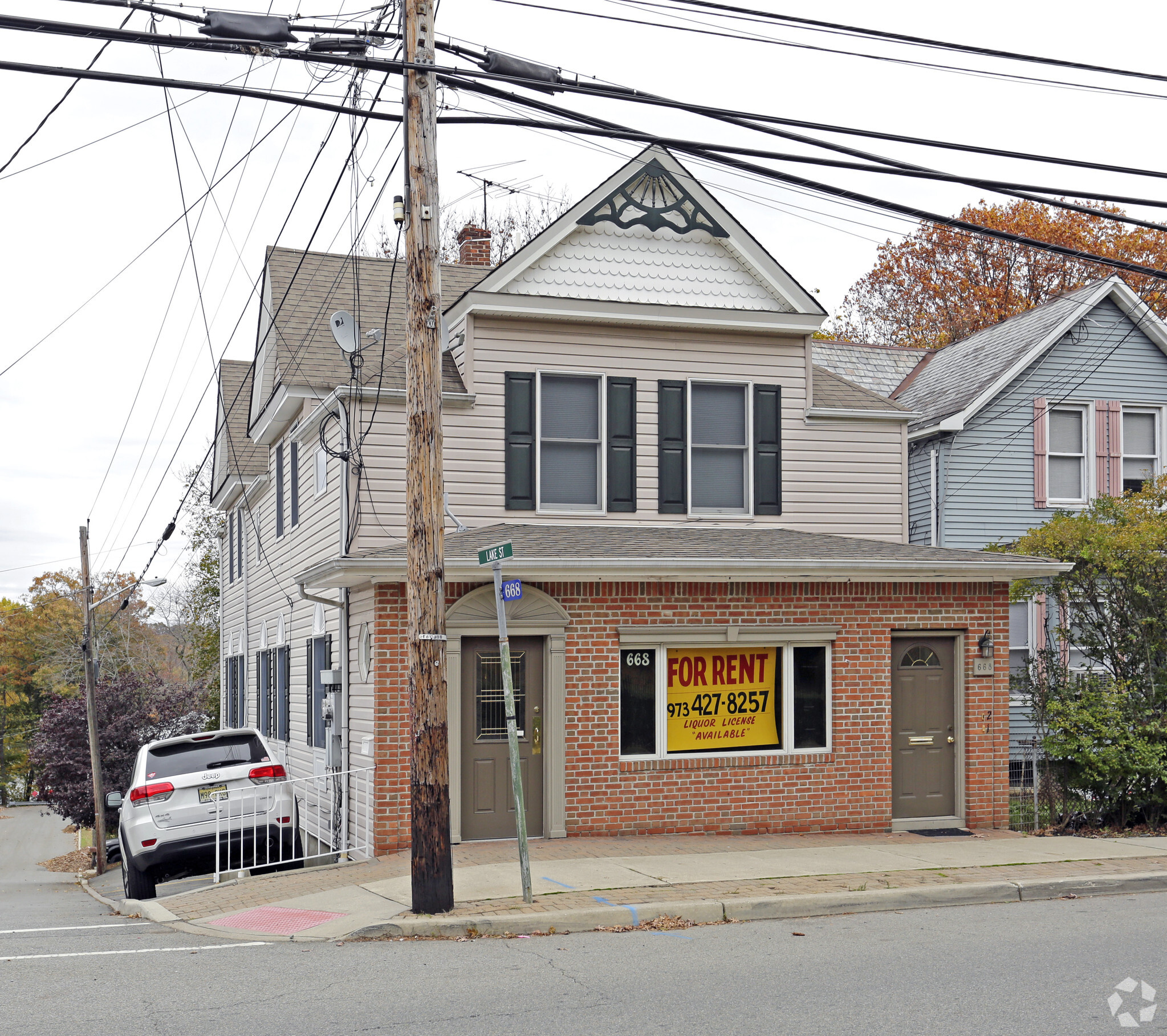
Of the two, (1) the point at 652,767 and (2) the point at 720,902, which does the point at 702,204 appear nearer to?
(1) the point at 652,767

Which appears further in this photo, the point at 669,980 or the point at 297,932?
the point at 297,932

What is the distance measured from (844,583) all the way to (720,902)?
218 inches

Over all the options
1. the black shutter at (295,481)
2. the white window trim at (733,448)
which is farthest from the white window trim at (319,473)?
the white window trim at (733,448)

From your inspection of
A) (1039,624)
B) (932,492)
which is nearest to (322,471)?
(932,492)

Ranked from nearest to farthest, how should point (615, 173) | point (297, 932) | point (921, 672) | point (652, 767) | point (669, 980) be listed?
point (669, 980), point (297, 932), point (652, 767), point (921, 672), point (615, 173)

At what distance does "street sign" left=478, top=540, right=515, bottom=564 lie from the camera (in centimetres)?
1022

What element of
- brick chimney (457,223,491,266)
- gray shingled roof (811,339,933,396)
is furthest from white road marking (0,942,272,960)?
gray shingled roof (811,339,933,396)

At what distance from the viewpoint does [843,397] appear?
17.4m

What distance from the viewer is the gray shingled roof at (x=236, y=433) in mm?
23969

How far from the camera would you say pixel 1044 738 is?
15078 millimetres

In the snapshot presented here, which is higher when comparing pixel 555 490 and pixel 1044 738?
pixel 555 490

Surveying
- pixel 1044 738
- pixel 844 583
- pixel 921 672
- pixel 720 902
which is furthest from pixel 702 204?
pixel 720 902

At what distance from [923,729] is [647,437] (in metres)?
4.99

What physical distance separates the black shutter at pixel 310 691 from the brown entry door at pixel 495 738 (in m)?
4.93
